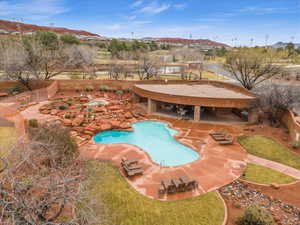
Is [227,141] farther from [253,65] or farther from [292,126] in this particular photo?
[253,65]

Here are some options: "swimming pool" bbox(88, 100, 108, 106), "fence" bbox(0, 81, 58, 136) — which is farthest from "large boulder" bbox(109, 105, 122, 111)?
"fence" bbox(0, 81, 58, 136)

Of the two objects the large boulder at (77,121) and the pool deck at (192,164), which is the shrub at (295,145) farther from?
the large boulder at (77,121)

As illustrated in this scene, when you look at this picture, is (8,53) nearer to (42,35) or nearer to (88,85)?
(88,85)

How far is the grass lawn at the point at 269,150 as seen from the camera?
10602 mm

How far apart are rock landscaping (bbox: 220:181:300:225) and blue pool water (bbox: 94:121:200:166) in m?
3.18

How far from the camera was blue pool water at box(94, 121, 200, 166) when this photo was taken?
1149cm

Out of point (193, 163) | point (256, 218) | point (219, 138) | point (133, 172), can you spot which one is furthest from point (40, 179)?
point (219, 138)

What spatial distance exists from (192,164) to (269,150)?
5431mm

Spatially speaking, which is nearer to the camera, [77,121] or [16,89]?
[77,121]

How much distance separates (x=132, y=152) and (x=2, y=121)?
8.95 m

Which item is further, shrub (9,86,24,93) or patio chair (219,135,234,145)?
shrub (9,86,24,93)

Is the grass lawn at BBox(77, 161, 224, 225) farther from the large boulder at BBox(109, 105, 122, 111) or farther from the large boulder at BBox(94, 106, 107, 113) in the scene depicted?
the large boulder at BBox(109, 105, 122, 111)

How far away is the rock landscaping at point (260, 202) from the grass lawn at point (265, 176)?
0.79 metres

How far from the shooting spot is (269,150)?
1162 centimetres
